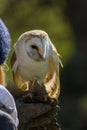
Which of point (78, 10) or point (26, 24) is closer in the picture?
point (78, 10)

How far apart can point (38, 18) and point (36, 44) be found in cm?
774

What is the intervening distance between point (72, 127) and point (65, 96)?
592 millimetres

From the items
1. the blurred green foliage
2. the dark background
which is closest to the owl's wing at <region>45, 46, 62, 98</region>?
the dark background

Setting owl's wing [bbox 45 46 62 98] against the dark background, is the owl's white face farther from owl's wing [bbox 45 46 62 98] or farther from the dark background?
the dark background

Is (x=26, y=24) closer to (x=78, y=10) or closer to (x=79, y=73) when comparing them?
(x=78, y=10)

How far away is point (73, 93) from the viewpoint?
757cm

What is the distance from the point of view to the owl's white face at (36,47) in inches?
80.9

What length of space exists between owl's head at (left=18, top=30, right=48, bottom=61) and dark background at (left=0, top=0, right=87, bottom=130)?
159 inches

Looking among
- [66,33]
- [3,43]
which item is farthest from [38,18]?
[3,43]

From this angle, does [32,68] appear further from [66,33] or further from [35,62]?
[66,33]

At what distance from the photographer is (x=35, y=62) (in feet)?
6.77

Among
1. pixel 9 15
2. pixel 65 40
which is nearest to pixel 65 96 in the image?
pixel 9 15

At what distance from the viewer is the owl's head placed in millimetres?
2049

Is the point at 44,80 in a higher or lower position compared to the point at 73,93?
higher
